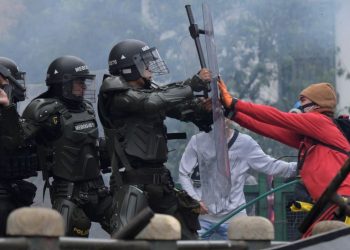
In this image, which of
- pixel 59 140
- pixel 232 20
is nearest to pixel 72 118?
pixel 59 140

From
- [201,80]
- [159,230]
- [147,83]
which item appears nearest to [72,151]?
[147,83]

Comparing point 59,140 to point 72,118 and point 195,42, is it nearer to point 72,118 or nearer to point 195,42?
point 72,118

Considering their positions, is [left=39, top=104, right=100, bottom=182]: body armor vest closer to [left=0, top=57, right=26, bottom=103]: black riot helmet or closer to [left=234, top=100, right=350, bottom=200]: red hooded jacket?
[left=0, top=57, right=26, bottom=103]: black riot helmet

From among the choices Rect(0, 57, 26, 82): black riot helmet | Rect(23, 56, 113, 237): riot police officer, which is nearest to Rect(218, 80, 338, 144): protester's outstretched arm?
Rect(23, 56, 113, 237): riot police officer

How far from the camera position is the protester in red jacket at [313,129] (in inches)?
389

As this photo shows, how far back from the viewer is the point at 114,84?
1021 centimetres

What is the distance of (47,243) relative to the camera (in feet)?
21.6

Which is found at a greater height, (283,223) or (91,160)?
(91,160)

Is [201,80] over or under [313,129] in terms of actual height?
over

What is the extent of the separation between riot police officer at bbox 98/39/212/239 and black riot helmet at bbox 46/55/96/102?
2.36ft

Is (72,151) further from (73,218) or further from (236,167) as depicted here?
(236,167)

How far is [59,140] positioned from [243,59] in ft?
43.2

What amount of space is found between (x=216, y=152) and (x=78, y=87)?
1464 millimetres

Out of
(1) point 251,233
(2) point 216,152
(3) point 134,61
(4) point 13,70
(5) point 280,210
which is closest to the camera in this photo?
(1) point 251,233
